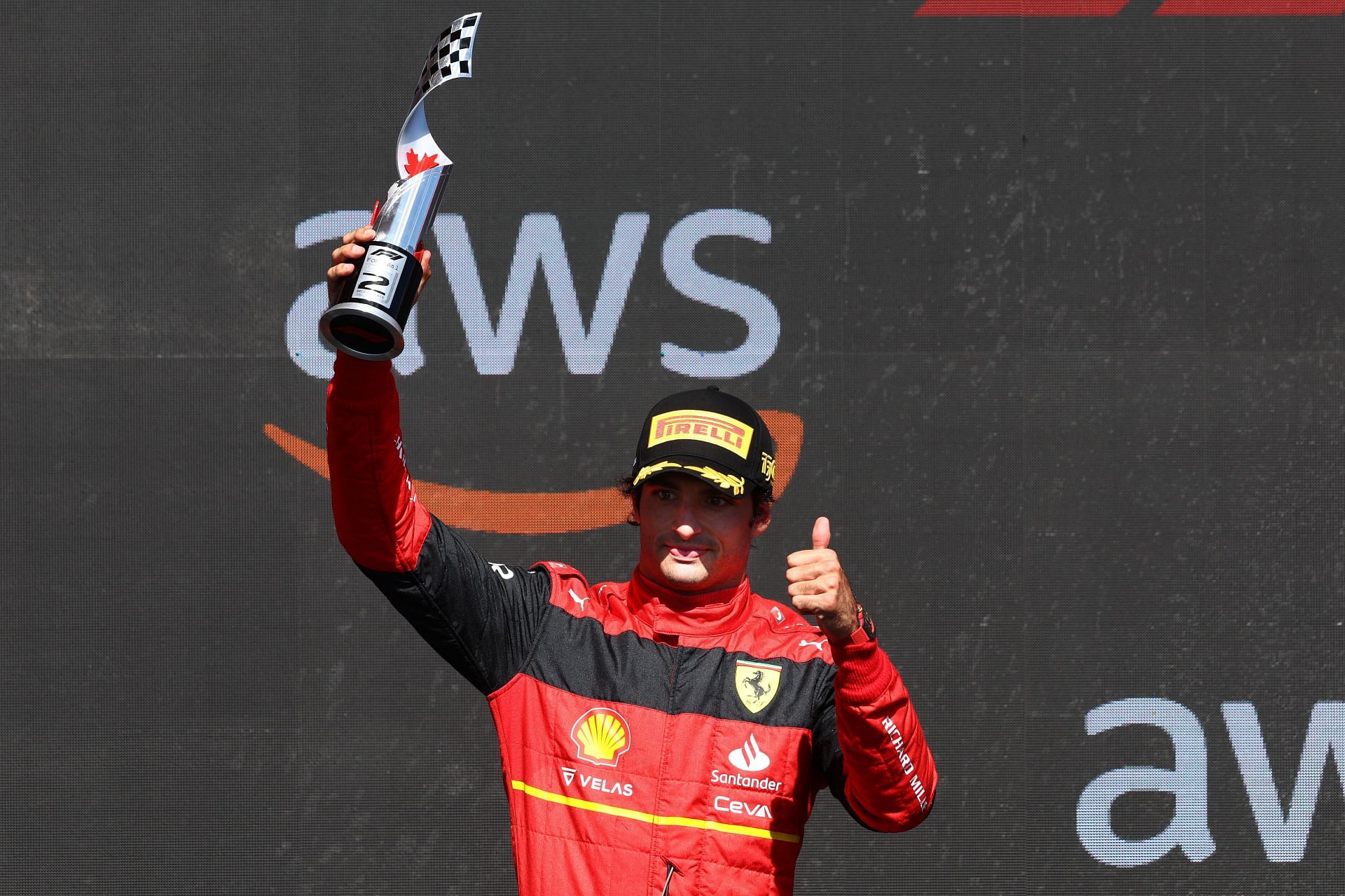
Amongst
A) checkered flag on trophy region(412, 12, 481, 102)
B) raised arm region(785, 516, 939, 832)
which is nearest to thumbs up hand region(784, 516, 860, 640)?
raised arm region(785, 516, 939, 832)

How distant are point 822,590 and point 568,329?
1757 mm

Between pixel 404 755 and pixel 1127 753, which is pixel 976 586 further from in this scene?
pixel 404 755

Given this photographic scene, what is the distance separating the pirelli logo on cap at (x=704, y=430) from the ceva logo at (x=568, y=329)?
1269 millimetres

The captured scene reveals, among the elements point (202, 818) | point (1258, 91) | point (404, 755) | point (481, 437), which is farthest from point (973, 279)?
point (202, 818)

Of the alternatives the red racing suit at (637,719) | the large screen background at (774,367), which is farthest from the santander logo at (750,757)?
the large screen background at (774,367)

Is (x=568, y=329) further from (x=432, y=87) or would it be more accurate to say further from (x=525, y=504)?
(x=432, y=87)

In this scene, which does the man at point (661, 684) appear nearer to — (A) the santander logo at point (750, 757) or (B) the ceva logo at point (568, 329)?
(A) the santander logo at point (750, 757)

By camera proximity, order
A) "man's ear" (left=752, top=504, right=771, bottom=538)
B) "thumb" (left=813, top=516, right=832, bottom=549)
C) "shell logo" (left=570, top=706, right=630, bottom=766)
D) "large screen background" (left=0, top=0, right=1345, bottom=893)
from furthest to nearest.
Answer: "large screen background" (left=0, top=0, right=1345, bottom=893) < "man's ear" (left=752, top=504, right=771, bottom=538) < "shell logo" (left=570, top=706, right=630, bottom=766) < "thumb" (left=813, top=516, right=832, bottom=549)

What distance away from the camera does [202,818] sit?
3.07m

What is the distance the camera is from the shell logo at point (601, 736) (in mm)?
1795

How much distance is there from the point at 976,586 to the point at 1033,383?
1.68 feet

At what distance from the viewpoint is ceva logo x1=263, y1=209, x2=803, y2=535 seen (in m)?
3.12

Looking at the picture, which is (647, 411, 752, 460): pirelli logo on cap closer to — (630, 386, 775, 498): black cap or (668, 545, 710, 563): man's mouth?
(630, 386, 775, 498): black cap

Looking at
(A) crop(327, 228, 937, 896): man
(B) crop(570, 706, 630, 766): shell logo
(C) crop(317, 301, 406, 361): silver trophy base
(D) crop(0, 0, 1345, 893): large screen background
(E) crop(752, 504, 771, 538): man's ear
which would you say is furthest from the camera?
(D) crop(0, 0, 1345, 893): large screen background
